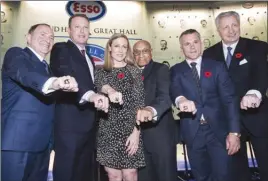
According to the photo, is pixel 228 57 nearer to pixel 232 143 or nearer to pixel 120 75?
pixel 232 143

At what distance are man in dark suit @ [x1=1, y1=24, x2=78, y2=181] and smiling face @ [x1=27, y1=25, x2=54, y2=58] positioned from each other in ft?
0.23

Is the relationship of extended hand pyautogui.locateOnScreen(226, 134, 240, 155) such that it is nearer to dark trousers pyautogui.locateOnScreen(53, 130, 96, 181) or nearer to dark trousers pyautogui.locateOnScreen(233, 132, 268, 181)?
dark trousers pyautogui.locateOnScreen(233, 132, 268, 181)

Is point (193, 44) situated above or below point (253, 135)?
above

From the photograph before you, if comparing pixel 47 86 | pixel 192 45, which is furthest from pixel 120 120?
pixel 192 45

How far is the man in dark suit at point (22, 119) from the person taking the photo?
1779 mm

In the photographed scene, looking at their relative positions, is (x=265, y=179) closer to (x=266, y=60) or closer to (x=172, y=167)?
(x=172, y=167)

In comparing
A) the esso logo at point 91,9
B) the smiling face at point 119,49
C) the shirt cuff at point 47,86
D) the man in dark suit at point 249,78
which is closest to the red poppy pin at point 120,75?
the smiling face at point 119,49

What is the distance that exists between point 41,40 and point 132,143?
0.94 meters

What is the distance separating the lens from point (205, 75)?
2006 millimetres

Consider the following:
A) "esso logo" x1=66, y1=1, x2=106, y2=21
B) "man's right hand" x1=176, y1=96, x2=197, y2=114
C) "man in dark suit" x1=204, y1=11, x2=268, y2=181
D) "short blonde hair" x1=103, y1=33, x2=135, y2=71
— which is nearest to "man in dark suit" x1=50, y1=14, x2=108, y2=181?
"short blonde hair" x1=103, y1=33, x2=135, y2=71

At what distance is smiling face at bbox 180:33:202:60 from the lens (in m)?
2.06

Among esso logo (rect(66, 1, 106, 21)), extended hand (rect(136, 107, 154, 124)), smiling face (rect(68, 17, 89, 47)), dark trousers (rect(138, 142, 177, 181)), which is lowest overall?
dark trousers (rect(138, 142, 177, 181))

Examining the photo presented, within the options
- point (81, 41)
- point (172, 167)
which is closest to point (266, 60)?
point (172, 167)

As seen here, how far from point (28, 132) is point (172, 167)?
3.28 feet
